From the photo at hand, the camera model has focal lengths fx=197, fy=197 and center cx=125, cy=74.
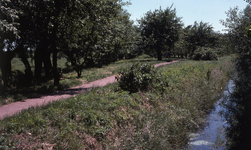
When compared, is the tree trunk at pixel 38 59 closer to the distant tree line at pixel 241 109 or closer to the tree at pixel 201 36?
the distant tree line at pixel 241 109

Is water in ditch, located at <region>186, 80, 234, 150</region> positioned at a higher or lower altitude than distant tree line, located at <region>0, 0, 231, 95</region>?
lower

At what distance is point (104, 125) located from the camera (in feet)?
19.1

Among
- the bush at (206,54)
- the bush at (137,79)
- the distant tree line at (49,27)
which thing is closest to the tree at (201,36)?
the bush at (206,54)

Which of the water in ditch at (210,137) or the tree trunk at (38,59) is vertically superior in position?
the tree trunk at (38,59)

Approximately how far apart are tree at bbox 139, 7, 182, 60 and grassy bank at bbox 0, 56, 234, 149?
25.1 m

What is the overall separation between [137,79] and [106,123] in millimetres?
3854

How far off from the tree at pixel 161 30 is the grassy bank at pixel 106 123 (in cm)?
2513

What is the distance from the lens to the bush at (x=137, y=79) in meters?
9.36

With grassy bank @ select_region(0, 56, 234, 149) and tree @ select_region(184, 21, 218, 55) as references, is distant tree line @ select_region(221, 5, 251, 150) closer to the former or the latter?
grassy bank @ select_region(0, 56, 234, 149)

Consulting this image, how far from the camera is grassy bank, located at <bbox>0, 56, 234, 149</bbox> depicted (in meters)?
4.58

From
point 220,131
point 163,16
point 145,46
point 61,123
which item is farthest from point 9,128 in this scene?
point 163,16

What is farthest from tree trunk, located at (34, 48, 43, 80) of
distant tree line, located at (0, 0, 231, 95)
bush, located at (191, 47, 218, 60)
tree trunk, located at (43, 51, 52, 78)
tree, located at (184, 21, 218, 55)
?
tree, located at (184, 21, 218, 55)

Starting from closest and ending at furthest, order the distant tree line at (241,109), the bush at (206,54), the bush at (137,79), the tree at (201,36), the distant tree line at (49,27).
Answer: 1. the distant tree line at (241,109)
2. the bush at (137,79)
3. the distant tree line at (49,27)
4. the bush at (206,54)
5. the tree at (201,36)

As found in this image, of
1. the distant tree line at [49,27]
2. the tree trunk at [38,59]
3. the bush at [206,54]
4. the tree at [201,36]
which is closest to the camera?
the distant tree line at [49,27]
